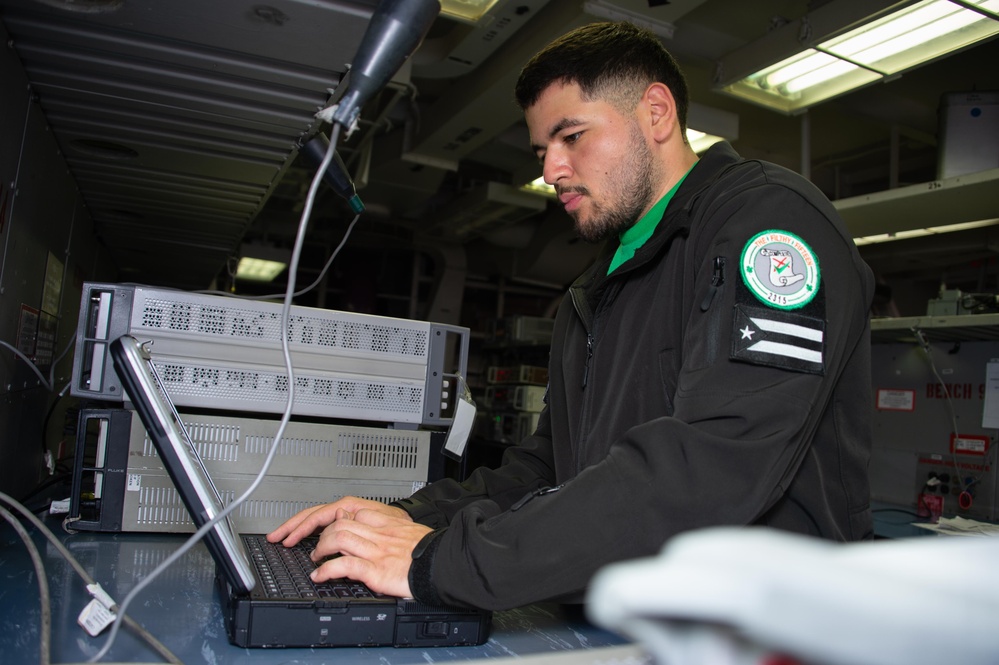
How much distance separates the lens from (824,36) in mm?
2445

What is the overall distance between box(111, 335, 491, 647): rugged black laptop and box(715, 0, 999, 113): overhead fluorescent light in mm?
2307

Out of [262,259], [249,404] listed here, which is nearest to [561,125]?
[249,404]

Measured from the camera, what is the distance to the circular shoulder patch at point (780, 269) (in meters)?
0.78

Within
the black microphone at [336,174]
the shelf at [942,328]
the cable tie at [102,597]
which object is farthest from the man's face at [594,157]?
the shelf at [942,328]

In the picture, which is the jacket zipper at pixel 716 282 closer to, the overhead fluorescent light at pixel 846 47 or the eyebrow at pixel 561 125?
the eyebrow at pixel 561 125

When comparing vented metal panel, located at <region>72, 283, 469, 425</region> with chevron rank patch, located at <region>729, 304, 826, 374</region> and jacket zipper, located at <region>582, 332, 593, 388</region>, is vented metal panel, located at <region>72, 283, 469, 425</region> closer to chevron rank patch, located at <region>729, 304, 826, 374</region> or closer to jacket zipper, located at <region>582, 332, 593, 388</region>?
jacket zipper, located at <region>582, 332, 593, 388</region>

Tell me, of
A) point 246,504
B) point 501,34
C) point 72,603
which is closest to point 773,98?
point 501,34

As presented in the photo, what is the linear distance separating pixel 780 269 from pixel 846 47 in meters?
2.19

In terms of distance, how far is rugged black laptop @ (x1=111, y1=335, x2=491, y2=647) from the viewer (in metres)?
0.75

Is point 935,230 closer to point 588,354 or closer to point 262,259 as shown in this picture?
point 588,354

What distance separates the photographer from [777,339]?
75 centimetres

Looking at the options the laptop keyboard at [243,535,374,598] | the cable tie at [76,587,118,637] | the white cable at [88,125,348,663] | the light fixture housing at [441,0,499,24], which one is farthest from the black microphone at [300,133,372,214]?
the light fixture housing at [441,0,499,24]

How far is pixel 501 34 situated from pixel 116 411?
2.30m

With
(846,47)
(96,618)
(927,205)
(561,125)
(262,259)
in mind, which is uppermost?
(846,47)
